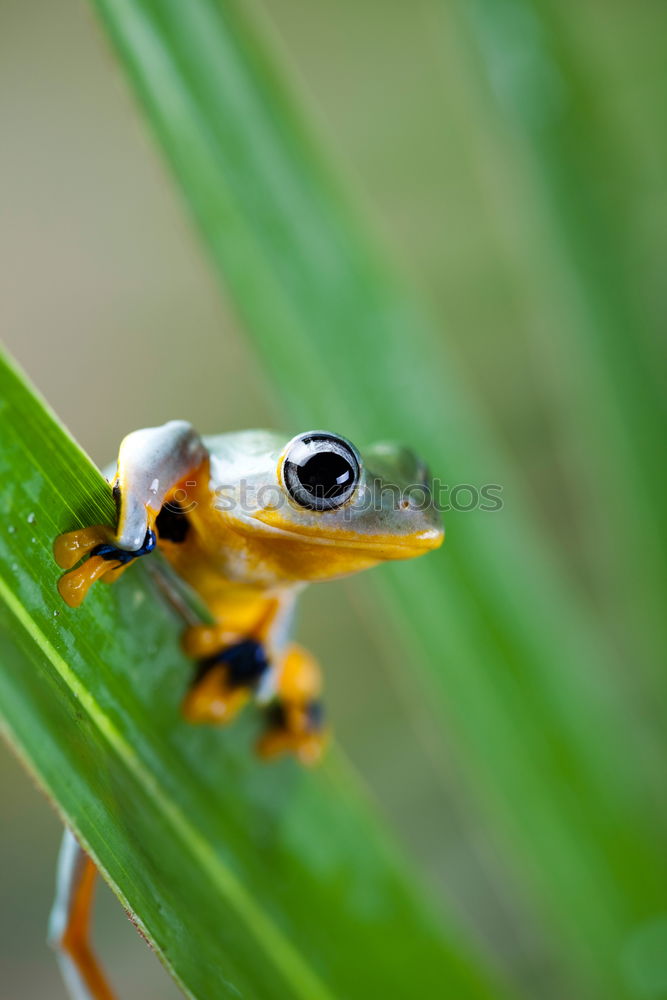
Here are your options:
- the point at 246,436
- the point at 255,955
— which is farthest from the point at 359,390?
the point at 255,955

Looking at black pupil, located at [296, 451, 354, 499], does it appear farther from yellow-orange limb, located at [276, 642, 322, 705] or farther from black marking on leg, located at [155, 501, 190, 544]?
yellow-orange limb, located at [276, 642, 322, 705]

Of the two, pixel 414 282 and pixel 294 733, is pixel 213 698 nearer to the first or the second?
pixel 294 733

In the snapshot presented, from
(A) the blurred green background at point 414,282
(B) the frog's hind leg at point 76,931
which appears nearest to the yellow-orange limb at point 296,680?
(B) the frog's hind leg at point 76,931

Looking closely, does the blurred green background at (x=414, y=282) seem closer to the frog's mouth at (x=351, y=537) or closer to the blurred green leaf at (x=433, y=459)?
the blurred green leaf at (x=433, y=459)

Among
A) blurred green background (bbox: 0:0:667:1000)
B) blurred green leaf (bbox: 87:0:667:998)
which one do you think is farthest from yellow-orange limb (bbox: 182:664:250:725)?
blurred green background (bbox: 0:0:667:1000)

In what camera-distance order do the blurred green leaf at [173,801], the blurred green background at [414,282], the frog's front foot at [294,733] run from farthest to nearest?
the blurred green background at [414,282] < the frog's front foot at [294,733] < the blurred green leaf at [173,801]

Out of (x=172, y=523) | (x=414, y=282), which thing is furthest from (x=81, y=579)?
(x=414, y=282)
